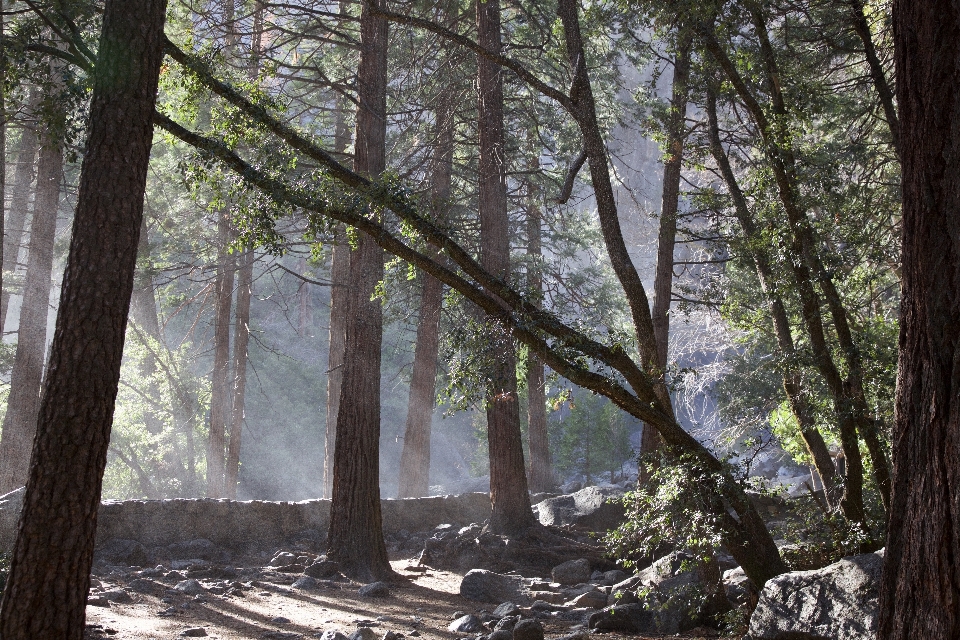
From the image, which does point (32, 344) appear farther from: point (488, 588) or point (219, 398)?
point (488, 588)

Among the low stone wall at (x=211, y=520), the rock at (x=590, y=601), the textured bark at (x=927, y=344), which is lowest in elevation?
the rock at (x=590, y=601)

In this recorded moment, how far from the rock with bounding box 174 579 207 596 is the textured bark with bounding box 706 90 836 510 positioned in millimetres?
5927

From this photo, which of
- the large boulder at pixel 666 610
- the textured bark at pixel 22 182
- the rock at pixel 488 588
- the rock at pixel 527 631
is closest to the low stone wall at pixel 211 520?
the rock at pixel 488 588

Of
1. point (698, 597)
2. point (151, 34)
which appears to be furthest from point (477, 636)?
point (151, 34)

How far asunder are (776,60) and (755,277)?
6.96 metres

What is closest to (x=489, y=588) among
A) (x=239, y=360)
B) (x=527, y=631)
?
(x=527, y=631)

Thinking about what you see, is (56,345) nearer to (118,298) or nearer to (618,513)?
(118,298)

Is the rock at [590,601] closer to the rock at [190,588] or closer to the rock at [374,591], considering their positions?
the rock at [374,591]

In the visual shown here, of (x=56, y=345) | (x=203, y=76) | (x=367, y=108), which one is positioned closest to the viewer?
(x=56, y=345)

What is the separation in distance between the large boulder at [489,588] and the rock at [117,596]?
341 centimetres

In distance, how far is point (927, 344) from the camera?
3562 millimetres

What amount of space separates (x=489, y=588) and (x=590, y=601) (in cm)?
125

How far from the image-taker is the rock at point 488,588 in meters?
8.48

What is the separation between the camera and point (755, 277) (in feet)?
45.1
